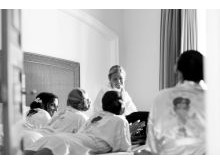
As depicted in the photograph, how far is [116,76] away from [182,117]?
3102mm

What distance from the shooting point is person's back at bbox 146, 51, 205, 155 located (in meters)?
2.81

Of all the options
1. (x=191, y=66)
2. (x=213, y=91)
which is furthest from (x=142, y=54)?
(x=213, y=91)

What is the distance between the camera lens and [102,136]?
3799mm

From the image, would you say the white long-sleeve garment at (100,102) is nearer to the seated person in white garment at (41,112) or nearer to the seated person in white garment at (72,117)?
the seated person in white garment at (41,112)

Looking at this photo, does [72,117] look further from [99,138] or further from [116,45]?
[116,45]

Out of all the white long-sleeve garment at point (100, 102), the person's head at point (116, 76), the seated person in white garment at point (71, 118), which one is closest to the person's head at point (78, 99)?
the seated person in white garment at point (71, 118)

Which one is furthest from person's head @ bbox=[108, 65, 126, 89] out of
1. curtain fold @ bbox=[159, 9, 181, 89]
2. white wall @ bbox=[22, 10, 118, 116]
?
curtain fold @ bbox=[159, 9, 181, 89]

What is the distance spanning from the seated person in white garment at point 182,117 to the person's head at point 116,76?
115 inches

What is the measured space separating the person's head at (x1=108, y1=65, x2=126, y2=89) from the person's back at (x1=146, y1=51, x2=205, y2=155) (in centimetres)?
293

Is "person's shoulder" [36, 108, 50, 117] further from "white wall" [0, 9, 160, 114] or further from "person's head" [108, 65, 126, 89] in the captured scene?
"white wall" [0, 9, 160, 114]

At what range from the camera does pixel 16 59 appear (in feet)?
9.94

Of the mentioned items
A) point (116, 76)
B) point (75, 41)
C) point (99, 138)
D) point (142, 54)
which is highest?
point (75, 41)

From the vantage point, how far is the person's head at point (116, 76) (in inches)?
231
